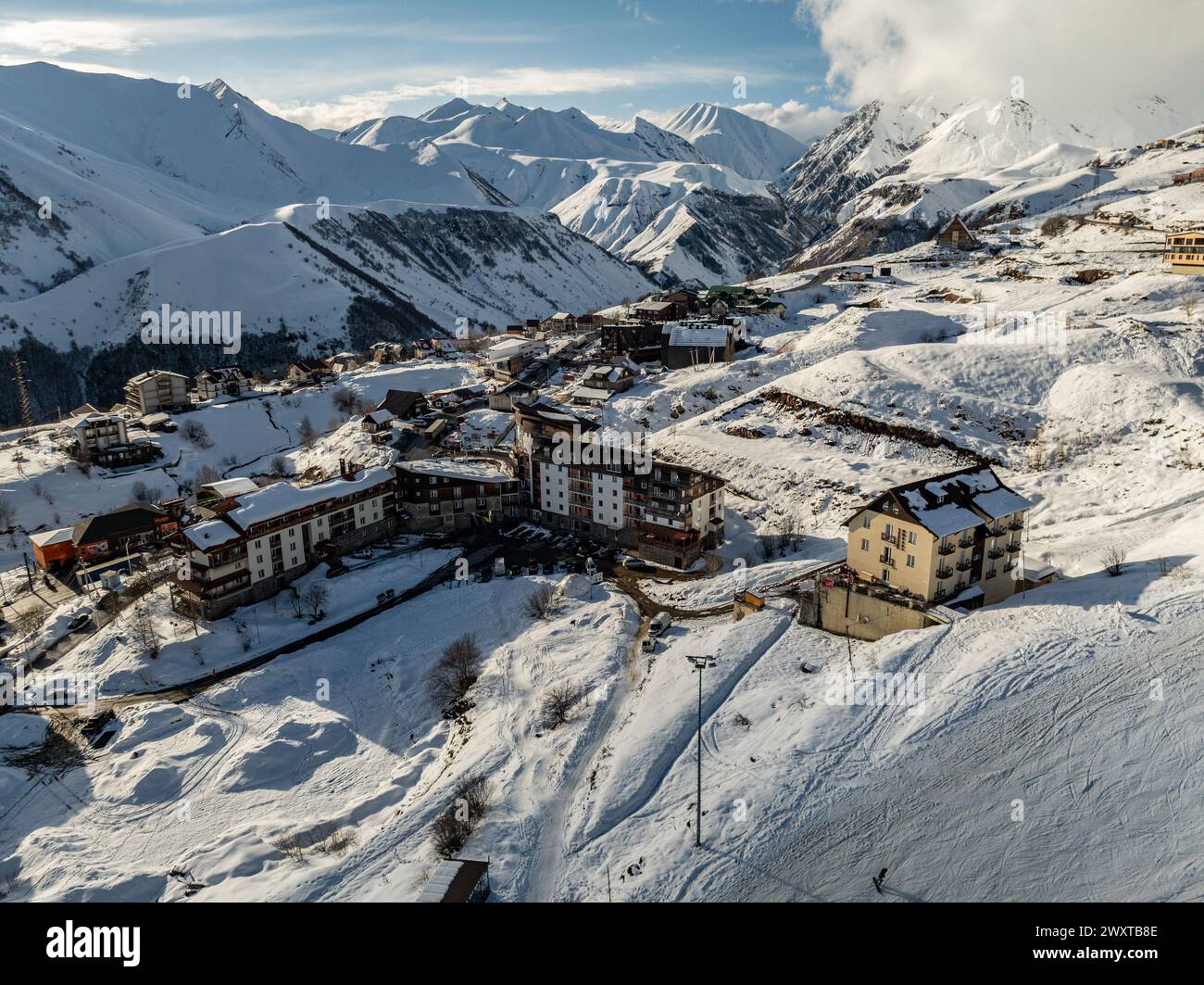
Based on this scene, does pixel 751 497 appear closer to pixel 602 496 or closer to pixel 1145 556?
pixel 602 496

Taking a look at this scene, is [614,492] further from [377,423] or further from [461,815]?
[377,423]

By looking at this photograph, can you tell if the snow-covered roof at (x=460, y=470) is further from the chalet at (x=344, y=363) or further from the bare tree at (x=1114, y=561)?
the chalet at (x=344, y=363)

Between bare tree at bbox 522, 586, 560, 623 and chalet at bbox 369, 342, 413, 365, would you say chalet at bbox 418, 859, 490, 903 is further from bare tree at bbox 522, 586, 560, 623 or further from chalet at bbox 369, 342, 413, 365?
chalet at bbox 369, 342, 413, 365

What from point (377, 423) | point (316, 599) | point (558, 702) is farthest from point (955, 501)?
point (377, 423)

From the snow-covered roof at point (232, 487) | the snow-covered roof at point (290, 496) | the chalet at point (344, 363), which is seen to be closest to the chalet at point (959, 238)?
the chalet at point (344, 363)

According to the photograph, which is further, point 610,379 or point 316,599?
point 610,379

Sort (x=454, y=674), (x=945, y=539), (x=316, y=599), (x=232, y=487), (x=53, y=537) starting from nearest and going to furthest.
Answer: (x=945, y=539) < (x=454, y=674) < (x=316, y=599) < (x=53, y=537) < (x=232, y=487)
